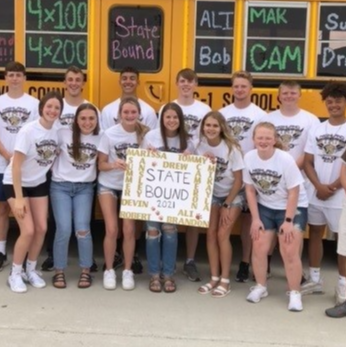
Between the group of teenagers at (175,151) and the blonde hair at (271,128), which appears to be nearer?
the blonde hair at (271,128)

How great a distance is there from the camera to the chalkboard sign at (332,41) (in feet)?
15.5

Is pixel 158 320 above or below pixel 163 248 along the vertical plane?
below

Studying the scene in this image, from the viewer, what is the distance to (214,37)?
4.82m

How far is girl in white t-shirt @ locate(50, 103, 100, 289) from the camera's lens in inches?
179

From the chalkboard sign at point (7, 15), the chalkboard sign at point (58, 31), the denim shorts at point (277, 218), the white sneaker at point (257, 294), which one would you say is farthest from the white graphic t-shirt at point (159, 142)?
the chalkboard sign at point (7, 15)

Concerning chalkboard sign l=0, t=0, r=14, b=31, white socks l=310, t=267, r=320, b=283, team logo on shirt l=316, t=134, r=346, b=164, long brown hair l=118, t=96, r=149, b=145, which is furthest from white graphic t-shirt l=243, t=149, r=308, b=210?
chalkboard sign l=0, t=0, r=14, b=31

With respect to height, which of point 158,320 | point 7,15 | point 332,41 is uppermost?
point 7,15

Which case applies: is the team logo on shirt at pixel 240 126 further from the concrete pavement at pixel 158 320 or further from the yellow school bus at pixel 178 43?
the concrete pavement at pixel 158 320

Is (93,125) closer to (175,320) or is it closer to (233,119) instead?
(233,119)

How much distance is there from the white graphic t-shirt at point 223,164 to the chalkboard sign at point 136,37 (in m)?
0.83

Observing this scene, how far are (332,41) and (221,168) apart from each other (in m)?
1.33

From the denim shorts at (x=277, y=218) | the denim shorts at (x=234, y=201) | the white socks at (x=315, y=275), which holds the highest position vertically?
the denim shorts at (x=234, y=201)

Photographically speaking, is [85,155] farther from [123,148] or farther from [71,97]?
[71,97]

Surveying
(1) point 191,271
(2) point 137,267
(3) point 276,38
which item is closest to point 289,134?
(3) point 276,38
